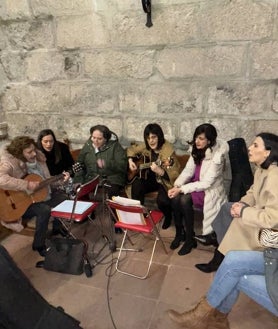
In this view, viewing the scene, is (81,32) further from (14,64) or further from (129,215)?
(129,215)

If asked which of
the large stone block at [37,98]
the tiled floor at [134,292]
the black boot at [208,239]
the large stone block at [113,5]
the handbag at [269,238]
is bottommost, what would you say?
the tiled floor at [134,292]

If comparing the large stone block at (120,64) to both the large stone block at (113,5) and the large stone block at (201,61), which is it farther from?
the large stone block at (113,5)

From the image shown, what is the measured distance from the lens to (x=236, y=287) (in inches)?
72.7

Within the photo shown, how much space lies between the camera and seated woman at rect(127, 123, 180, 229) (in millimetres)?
3213

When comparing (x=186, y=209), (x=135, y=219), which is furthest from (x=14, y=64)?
(x=186, y=209)

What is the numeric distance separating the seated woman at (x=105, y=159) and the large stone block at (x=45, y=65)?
3.47ft

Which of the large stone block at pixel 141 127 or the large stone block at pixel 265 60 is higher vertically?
the large stone block at pixel 265 60

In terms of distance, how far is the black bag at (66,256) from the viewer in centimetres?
264

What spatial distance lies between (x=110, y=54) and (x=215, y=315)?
2950mm

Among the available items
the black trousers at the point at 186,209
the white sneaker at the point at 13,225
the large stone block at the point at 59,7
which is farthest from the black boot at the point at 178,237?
the large stone block at the point at 59,7

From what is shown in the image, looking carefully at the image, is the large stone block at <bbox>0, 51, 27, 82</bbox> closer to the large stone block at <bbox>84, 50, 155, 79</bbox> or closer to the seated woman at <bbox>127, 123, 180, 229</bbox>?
the large stone block at <bbox>84, 50, 155, 79</bbox>

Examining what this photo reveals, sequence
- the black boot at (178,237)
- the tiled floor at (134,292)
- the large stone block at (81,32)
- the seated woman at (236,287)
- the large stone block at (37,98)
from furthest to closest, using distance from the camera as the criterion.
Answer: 1. the large stone block at (37,98)
2. the large stone block at (81,32)
3. the black boot at (178,237)
4. the tiled floor at (134,292)
5. the seated woman at (236,287)

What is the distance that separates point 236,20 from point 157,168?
168 centimetres

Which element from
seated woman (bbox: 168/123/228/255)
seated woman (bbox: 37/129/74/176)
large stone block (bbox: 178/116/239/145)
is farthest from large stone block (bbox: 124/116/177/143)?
seated woman (bbox: 37/129/74/176)
